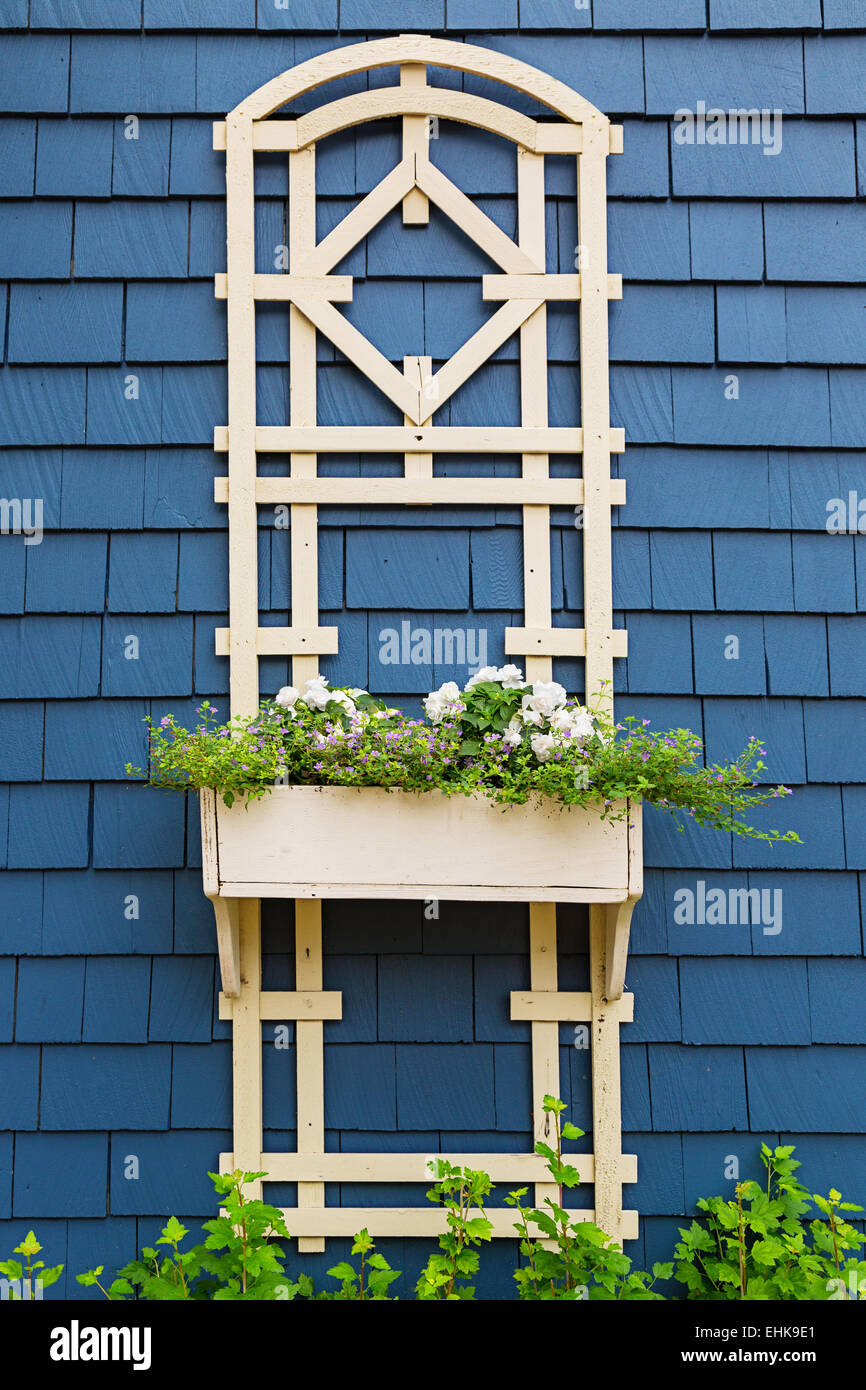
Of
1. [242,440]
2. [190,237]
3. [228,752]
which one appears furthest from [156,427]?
[228,752]

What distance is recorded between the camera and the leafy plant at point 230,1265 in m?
1.95

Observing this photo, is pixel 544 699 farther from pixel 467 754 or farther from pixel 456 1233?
pixel 456 1233

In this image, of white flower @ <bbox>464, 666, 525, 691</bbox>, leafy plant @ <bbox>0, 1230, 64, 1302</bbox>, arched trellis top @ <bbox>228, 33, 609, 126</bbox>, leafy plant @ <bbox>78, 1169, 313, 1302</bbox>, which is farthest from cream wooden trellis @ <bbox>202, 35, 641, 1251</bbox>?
leafy plant @ <bbox>0, 1230, 64, 1302</bbox>

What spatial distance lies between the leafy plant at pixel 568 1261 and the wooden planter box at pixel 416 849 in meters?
0.47

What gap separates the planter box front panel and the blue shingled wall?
25 cm

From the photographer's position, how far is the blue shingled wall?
2322 mm

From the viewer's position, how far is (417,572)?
2391 millimetres

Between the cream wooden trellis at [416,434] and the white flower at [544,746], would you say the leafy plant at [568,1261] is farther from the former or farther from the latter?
the white flower at [544,746]

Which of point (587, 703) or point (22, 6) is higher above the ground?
point (22, 6)

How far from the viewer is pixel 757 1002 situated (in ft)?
7.73

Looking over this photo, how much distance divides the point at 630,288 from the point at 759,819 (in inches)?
49.6

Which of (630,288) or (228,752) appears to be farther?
(630,288)

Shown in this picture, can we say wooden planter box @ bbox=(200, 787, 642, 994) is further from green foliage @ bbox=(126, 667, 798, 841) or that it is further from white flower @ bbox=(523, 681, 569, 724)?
white flower @ bbox=(523, 681, 569, 724)

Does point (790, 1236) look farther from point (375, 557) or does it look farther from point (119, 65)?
point (119, 65)
